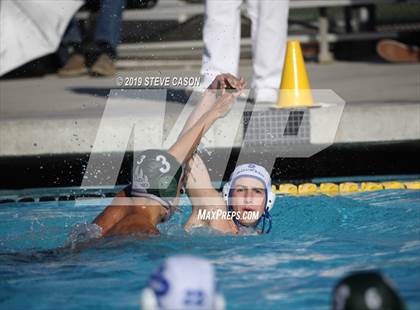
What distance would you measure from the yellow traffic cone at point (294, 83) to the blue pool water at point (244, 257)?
39.4 inches

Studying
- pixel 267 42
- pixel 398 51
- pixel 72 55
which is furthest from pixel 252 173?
pixel 72 55

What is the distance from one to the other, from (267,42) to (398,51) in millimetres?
2638

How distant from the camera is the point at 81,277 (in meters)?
3.80

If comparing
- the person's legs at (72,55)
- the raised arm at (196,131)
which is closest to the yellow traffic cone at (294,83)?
the raised arm at (196,131)

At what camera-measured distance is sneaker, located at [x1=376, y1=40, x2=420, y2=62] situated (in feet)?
27.2

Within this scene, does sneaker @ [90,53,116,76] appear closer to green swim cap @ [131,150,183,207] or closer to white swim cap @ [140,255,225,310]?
green swim cap @ [131,150,183,207]

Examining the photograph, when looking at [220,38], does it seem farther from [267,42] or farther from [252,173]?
[252,173]

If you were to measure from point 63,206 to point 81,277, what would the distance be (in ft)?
5.68

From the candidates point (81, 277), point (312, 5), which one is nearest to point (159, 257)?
point (81, 277)

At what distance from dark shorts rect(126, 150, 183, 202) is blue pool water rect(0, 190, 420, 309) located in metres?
0.20

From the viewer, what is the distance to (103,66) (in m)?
8.38

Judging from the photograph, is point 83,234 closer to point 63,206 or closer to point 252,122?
point 63,206

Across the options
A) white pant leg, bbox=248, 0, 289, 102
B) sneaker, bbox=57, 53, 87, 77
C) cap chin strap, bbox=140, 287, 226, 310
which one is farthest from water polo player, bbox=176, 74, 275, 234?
sneaker, bbox=57, 53, 87, 77

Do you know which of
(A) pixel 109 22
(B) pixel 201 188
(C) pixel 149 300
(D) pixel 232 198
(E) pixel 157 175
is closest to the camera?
(C) pixel 149 300
